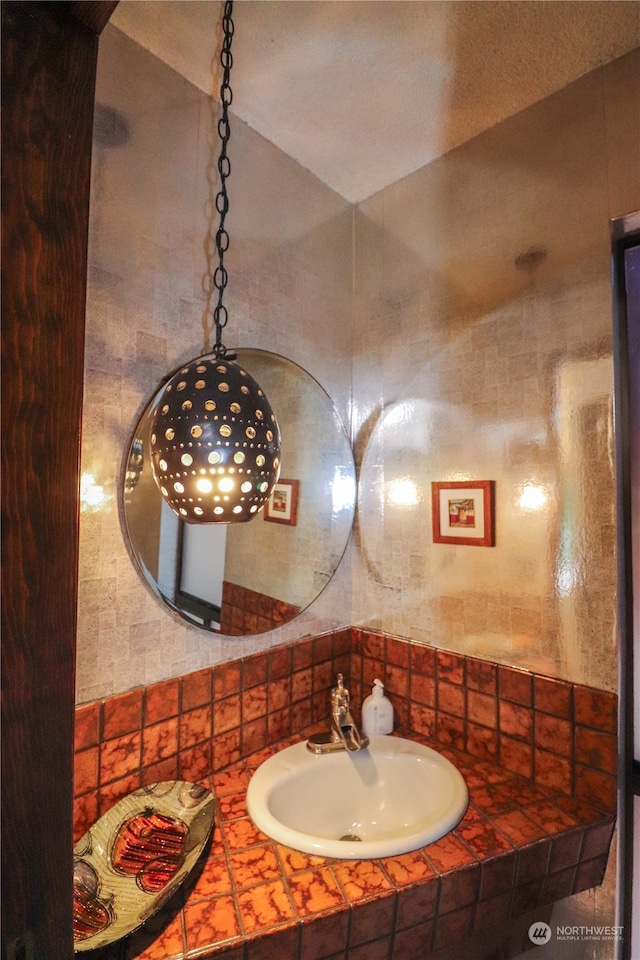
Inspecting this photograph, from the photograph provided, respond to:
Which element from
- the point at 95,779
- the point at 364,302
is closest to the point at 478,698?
the point at 95,779

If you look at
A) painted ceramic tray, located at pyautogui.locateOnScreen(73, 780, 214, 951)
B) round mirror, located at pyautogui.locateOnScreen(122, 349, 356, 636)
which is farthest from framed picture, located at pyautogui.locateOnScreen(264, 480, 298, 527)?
painted ceramic tray, located at pyautogui.locateOnScreen(73, 780, 214, 951)

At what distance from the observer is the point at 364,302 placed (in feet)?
5.57

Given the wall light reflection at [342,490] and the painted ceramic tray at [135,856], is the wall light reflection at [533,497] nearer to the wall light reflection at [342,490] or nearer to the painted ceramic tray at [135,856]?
the wall light reflection at [342,490]

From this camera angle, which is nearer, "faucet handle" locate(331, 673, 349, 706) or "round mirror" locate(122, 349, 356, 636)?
"round mirror" locate(122, 349, 356, 636)

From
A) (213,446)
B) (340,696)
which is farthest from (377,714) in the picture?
(213,446)

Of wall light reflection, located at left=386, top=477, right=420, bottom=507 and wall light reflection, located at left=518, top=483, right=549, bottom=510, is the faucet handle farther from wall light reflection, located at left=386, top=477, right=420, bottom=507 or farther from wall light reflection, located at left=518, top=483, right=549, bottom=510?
wall light reflection, located at left=518, top=483, right=549, bottom=510

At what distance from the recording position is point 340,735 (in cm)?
131

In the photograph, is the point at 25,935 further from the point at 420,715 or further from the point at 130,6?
the point at 130,6

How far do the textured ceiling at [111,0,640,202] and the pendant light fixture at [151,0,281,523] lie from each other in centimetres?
85

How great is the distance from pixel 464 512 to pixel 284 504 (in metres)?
0.53

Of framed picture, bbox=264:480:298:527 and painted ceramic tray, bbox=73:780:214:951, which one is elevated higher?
framed picture, bbox=264:480:298:527

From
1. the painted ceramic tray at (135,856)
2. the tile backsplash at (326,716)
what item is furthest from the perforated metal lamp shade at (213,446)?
the painted ceramic tray at (135,856)

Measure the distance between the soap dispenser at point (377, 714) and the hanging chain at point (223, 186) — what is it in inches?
43.0

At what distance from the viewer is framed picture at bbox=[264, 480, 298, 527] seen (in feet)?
4.55
